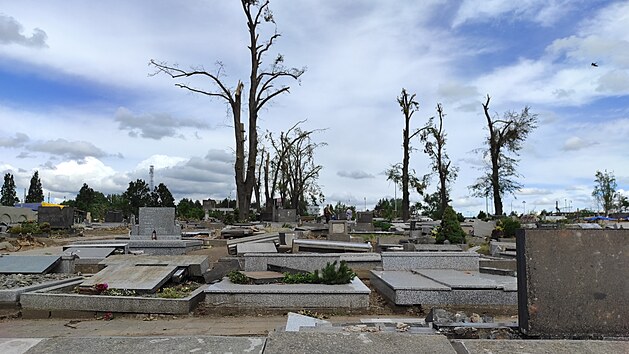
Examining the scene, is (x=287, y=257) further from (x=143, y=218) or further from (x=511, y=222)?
(x=511, y=222)

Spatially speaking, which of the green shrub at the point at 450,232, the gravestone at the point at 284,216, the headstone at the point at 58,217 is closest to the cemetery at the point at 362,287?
the green shrub at the point at 450,232

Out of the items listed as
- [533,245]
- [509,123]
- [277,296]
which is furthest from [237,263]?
[509,123]

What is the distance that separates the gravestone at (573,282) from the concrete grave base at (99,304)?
454 cm

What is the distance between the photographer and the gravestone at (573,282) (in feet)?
11.2

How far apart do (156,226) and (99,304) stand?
7.68 metres

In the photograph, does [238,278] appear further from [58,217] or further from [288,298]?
[58,217]

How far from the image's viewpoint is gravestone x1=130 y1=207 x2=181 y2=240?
46.1 feet

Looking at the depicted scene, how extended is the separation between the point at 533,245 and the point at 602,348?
92 cm

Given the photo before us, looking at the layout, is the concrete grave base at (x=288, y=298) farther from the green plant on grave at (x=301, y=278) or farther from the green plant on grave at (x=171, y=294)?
the green plant on grave at (x=301, y=278)

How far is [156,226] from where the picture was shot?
46.4 feet

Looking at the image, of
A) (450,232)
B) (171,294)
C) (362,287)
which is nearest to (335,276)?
(362,287)

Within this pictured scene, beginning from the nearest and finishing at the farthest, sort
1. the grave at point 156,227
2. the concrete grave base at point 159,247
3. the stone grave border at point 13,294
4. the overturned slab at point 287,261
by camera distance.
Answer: the stone grave border at point 13,294 → the overturned slab at point 287,261 → the concrete grave base at point 159,247 → the grave at point 156,227

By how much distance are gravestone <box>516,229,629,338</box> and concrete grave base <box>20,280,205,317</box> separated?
14.9 feet

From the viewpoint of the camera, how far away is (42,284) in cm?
733
